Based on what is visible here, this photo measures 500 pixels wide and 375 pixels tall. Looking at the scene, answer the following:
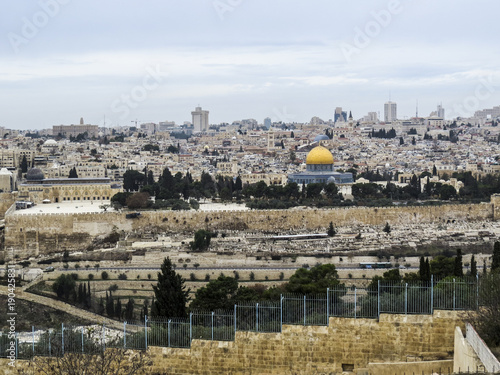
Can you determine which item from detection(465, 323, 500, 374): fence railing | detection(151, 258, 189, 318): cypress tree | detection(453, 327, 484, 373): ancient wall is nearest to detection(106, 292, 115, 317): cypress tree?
detection(151, 258, 189, 318): cypress tree

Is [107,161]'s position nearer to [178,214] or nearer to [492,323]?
[178,214]

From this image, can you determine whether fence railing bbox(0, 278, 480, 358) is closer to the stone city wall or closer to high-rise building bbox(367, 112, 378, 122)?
the stone city wall

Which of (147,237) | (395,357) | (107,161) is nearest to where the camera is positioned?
(395,357)

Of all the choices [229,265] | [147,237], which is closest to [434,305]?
[229,265]

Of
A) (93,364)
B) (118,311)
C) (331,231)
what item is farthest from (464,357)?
(331,231)

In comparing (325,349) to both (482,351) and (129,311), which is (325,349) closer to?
(482,351)

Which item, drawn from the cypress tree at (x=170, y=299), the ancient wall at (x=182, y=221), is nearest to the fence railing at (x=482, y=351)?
the cypress tree at (x=170, y=299)
